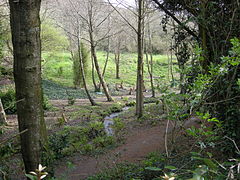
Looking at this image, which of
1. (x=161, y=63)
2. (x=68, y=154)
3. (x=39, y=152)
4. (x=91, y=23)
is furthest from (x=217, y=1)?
(x=161, y=63)

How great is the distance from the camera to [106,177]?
164 inches

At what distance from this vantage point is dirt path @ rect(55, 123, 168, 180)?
18.0 ft

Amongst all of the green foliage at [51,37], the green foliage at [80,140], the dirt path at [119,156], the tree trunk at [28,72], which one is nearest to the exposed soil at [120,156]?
the dirt path at [119,156]

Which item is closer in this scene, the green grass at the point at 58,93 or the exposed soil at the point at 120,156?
the exposed soil at the point at 120,156

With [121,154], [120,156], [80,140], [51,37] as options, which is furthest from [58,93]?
[120,156]

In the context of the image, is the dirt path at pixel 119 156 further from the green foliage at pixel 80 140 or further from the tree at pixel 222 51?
the tree at pixel 222 51

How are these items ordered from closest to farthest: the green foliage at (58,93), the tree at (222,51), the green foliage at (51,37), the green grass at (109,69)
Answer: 1. the tree at (222,51)
2. the green foliage at (58,93)
3. the green foliage at (51,37)
4. the green grass at (109,69)

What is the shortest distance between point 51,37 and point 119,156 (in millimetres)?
18122

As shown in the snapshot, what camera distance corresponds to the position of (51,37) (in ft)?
69.2

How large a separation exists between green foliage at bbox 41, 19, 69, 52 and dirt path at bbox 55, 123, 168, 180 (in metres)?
15.9

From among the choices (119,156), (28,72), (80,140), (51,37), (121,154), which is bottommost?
(80,140)

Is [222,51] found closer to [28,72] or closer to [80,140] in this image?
[28,72]

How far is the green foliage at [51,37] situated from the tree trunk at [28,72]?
19.5m

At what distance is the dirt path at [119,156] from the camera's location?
5473mm
